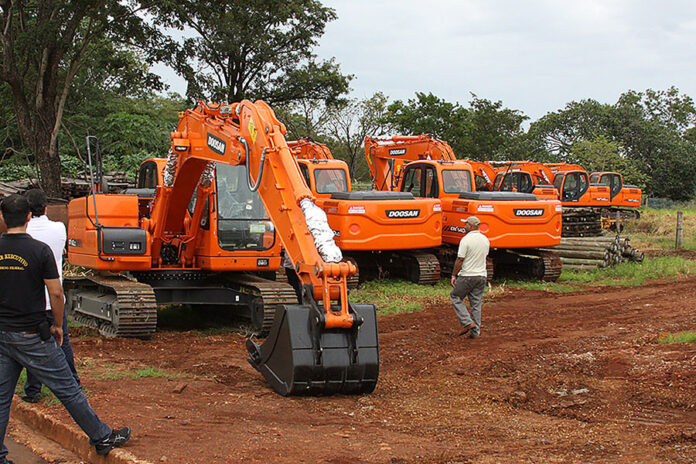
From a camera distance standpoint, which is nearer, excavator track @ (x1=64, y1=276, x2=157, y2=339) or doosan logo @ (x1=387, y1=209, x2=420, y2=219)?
excavator track @ (x1=64, y1=276, x2=157, y2=339)

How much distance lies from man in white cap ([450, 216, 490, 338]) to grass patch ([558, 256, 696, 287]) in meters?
7.16

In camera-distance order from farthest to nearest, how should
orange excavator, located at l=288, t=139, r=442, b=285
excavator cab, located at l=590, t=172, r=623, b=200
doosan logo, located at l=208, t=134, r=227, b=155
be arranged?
excavator cab, located at l=590, t=172, r=623, b=200 < orange excavator, located at l=288, t=139, r=442, b=285 < doosan logo, located at l=208, t=134, r=227, b=155

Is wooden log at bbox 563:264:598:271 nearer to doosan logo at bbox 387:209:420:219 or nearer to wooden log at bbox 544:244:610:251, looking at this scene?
wooden log at bbox 544:244:610:251

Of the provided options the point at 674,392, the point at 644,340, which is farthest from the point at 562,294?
the point at 674,392

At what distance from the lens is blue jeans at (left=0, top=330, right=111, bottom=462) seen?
5500 millimetres

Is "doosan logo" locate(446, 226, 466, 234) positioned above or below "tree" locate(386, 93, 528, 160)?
below

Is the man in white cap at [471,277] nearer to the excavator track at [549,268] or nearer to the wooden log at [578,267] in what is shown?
the excavator track at [549,268]

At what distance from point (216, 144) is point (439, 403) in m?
4.27

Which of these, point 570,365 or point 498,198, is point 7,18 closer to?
point 498,198

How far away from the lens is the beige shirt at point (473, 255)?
10.7 metres

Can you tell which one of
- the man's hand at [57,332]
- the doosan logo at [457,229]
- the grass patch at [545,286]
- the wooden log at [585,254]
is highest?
the doosan logo at [457,229]

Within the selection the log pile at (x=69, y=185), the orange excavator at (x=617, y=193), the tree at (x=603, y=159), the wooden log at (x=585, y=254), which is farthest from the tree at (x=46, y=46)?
the tree at (x=603, y=159)

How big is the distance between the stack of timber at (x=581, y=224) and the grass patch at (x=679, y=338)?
1250cm

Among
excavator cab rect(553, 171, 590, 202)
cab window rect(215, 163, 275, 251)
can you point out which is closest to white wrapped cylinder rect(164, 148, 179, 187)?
cab window rect(215, 163, 275, 251)
